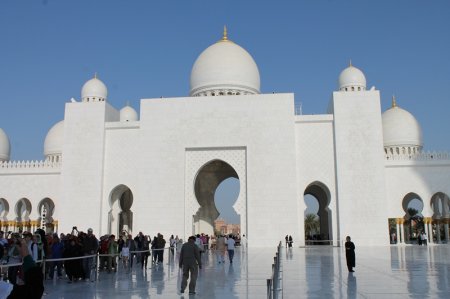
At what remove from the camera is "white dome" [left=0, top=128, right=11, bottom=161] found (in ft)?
94.4

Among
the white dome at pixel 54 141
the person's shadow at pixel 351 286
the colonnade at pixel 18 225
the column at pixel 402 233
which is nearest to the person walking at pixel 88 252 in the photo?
the person's shadow at pixel 351 286

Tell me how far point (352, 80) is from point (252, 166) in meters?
7.38

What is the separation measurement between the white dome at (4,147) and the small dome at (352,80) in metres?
20.1

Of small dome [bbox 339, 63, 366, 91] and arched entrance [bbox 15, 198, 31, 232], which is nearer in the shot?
small dome [bbox 339, 63, 366, 91]

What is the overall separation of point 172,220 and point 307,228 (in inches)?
1104

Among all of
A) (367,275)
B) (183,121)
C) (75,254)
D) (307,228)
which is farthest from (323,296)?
(307,228)

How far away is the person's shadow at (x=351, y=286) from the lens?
6.06 metres

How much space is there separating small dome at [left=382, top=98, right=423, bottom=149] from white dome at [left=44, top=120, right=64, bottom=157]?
19.0 meters

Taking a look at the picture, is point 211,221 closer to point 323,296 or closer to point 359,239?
point 359,239

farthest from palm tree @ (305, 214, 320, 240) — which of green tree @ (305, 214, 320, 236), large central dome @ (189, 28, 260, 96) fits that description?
large central dome @ (189, 28, 260, 96)

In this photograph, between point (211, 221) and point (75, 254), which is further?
point (211, 221)

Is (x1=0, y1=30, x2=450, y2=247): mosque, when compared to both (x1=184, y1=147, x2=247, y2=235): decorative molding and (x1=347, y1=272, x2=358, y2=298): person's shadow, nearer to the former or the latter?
(x1=184, y1=147, x2=247, y2=235): decorative molding

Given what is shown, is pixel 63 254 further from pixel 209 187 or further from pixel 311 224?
pixel 311 224

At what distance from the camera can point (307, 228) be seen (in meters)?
46.4
